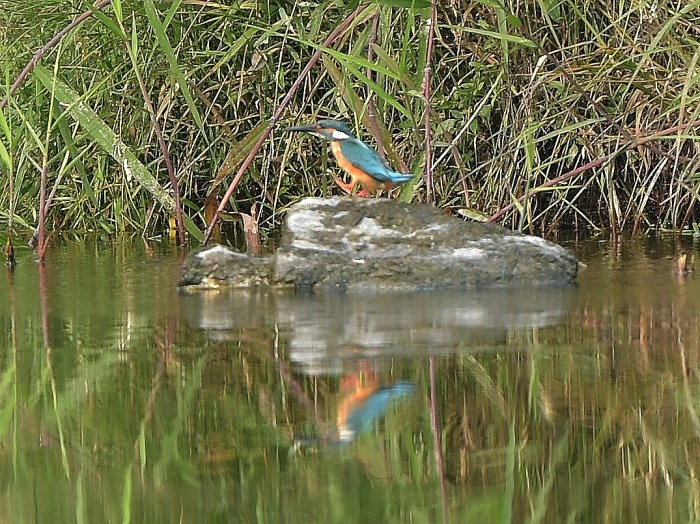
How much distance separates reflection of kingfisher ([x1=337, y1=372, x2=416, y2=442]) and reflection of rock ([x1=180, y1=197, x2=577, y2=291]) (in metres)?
1.31

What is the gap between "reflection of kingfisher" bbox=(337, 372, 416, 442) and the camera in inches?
73.9

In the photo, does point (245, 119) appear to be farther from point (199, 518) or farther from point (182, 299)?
point (199, 518)

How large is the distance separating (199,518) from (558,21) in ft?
13.2

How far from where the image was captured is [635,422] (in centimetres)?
184

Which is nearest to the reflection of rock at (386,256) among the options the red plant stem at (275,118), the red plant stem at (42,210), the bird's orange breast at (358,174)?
the bird's orange breast at (358,174)

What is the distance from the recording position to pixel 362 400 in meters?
2.05

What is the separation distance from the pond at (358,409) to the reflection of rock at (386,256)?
0.16m

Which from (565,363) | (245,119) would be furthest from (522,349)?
(245,119)

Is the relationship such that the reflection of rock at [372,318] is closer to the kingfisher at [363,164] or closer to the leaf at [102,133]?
the kingfisher at [363,164]

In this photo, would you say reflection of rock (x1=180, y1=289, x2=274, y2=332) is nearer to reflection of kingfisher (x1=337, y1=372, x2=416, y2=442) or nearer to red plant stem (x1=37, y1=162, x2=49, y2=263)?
reflection of kingfisher (x1=337, y1=372, x2=416, y2=442)

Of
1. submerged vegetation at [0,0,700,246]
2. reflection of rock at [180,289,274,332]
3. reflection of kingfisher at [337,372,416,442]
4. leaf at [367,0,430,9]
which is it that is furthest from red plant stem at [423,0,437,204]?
reflection of kingfisher at [337,372,416,442]

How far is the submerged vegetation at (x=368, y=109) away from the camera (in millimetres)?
4570

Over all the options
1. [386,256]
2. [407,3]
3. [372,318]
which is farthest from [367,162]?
[372,318]

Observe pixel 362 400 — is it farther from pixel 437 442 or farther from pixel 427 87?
pixel 427 87
